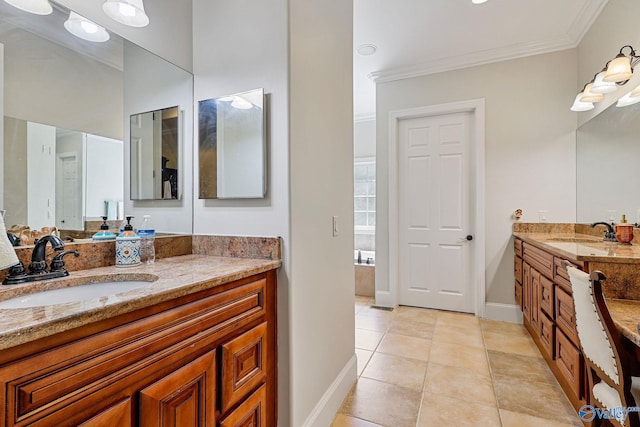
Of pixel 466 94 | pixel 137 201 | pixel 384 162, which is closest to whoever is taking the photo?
pixel 137 201

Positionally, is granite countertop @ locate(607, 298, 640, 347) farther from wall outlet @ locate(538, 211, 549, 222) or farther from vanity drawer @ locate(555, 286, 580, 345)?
wall outlet @ locate(538, 211, 549, 222)

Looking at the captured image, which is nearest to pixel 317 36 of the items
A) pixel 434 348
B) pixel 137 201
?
pixel 137 201

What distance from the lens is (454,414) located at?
1760 millimetres

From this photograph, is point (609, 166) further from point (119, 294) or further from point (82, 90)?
point (82, 90)

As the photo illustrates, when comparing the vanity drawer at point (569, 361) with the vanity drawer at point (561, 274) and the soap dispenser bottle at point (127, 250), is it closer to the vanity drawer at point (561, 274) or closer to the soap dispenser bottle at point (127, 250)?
the vanity drawer at point (561, 274)

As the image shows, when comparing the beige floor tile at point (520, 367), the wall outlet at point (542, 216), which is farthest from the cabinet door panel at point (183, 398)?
the wall outlet at point (542, 216)

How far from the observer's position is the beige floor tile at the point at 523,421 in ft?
5.46

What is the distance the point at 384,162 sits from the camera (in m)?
3.67

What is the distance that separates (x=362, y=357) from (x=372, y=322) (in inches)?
30.0

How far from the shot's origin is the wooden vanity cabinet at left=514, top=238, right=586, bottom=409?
5.56 ft

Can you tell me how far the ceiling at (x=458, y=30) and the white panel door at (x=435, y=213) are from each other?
24.5 inches

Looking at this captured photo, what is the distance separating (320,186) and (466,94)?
2564mm

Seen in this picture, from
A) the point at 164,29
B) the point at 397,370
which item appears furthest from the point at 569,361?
the point at 164,29

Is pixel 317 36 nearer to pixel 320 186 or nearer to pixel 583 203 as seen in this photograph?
pixel 320 186
